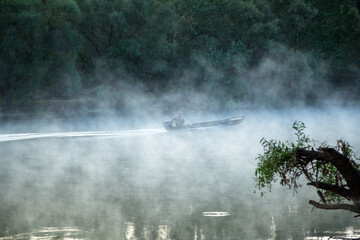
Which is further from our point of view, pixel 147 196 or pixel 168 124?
pixel 168 124

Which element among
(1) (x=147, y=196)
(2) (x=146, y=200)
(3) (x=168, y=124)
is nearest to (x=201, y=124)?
(3) (x=168, y=124)

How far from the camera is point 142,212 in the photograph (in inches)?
399

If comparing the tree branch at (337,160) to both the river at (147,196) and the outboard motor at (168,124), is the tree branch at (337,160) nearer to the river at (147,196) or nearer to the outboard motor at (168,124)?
the river at (147,196)

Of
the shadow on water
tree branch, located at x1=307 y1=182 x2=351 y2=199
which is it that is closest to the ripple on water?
the shadow on water

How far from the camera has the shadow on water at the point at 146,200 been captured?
877 cm

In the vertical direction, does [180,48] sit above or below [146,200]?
above

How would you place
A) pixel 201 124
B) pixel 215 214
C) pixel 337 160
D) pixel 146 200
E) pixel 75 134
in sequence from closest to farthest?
pixel 337 160
pixel 215 214
pixel 146 200
pixel 75 134
pixel 201 124

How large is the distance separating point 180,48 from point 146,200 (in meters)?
29.0

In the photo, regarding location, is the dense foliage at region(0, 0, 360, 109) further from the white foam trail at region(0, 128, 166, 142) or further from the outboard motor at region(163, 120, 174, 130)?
the outboard motor at region(163, 120, 174, 130)

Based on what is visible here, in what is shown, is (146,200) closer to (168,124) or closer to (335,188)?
(335,188)

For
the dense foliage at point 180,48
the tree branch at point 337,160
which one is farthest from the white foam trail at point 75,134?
the tree branch at point 337,160

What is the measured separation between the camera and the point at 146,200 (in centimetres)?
1129

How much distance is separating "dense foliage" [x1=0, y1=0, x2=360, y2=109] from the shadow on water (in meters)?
13.3

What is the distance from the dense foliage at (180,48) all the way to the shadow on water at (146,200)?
13304mm
